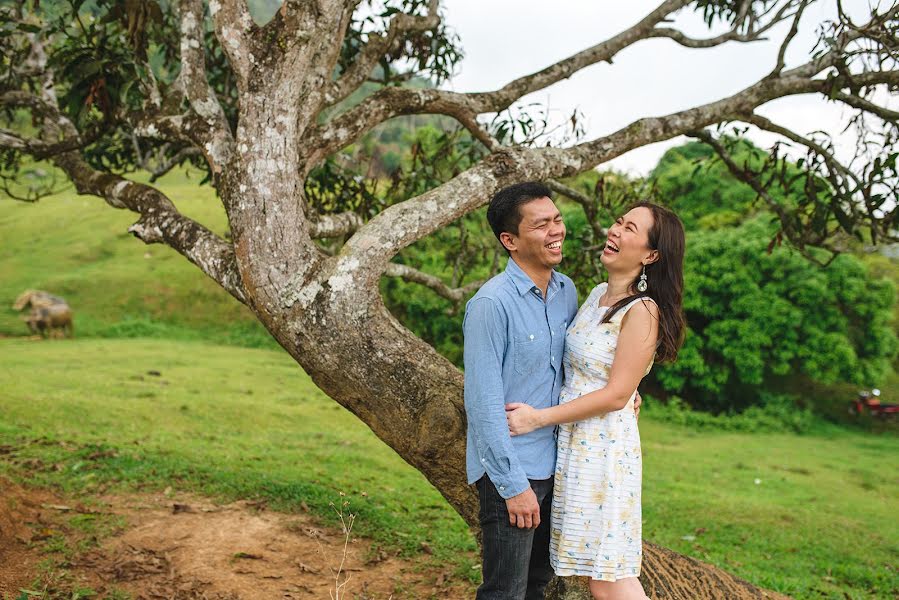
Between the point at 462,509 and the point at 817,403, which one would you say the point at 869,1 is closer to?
the point at 462,509

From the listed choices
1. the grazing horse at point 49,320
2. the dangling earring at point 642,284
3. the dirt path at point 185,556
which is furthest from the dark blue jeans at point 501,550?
the grazing horse at point 49,320

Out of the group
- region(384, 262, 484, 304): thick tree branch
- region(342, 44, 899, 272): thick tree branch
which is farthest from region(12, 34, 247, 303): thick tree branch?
region(384, 262, 484, 304): thick tree branch

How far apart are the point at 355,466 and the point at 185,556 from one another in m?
3.38

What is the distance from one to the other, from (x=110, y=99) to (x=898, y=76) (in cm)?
538

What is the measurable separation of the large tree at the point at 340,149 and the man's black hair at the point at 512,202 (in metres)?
0.92

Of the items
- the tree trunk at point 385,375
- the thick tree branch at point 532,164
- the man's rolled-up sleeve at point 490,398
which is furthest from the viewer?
the thick tree branch at point 532,164

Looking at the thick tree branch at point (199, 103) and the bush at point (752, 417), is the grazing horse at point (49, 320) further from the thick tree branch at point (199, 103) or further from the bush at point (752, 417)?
the thick tree branch at point (199, 103)

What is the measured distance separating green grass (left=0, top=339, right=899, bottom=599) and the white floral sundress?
7.61ft

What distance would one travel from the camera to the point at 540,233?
270 centimetres

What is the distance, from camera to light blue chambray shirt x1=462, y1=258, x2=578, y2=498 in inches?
100

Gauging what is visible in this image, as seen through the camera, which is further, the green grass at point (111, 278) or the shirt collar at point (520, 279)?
the green grass at point (111, 278)

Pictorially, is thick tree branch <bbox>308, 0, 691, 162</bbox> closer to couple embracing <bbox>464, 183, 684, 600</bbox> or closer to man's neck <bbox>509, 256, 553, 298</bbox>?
couple embracing <bbox>464, 183, 684, 600</bbox>

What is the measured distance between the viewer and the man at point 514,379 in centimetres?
255

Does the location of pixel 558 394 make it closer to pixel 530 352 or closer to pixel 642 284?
pixel 530 352
